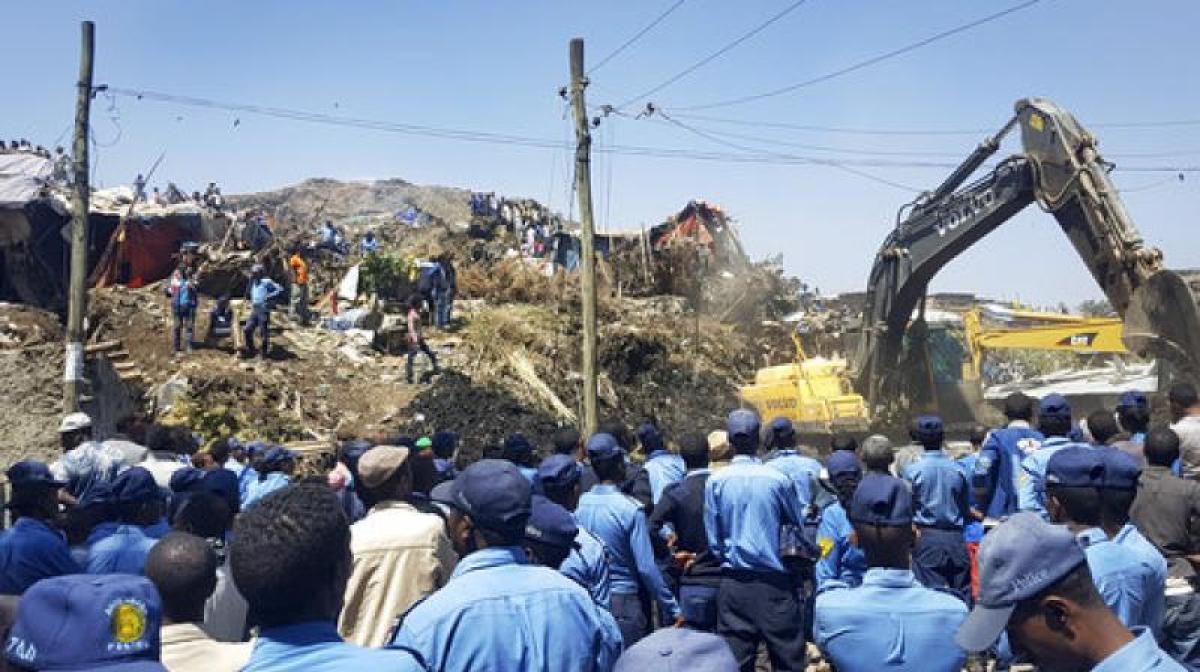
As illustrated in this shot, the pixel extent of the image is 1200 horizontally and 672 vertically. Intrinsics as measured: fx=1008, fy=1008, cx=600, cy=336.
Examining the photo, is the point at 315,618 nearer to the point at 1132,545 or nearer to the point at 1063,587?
the point at 1063,587

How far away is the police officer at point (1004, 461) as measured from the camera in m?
8.28

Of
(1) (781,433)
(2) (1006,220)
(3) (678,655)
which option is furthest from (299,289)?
(3) (678,655)

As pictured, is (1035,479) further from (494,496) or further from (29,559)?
(29,559)

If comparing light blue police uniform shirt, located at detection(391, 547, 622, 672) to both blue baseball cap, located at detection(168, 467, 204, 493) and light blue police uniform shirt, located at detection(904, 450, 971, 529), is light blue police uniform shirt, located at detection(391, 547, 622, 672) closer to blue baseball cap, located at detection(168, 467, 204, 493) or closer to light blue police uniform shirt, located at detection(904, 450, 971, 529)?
blue baseball cap, located at detection(168, 467, 204, 493)

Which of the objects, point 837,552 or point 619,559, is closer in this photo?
point 619,559

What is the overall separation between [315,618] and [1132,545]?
322cm

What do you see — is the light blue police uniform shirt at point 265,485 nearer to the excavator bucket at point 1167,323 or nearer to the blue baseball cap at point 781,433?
the blue baseball cap at point 781,433

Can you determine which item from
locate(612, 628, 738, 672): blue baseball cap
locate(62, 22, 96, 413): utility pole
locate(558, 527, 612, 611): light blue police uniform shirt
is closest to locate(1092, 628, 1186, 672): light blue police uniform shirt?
locate(612, 628, 738, 672): blue baseball cap

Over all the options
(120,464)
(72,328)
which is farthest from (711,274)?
(120,464)

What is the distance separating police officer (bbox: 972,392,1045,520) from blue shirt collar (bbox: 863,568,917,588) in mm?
4745

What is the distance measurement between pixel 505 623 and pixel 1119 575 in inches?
96.5

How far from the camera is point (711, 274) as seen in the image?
1069 inches

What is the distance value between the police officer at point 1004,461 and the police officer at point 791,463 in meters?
1.41

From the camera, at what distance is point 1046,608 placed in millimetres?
2355
